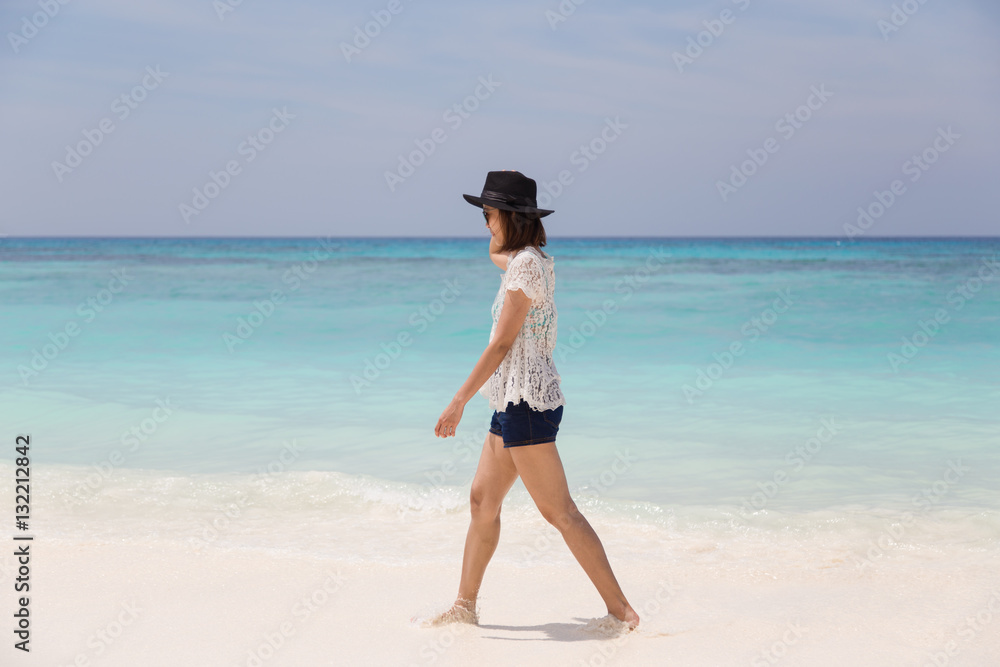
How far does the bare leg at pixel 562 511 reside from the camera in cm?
251

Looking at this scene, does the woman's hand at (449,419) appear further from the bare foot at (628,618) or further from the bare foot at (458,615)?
the bare foot at (628,618)

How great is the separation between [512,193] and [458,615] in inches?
58.0

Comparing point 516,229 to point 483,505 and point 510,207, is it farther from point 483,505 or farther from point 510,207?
point 483,505

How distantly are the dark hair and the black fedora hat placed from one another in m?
0.03

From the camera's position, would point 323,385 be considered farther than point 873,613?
Yes

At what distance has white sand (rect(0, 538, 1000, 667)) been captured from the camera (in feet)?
8.22

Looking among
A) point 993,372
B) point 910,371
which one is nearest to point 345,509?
point 910,371

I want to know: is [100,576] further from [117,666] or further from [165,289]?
[165,289]

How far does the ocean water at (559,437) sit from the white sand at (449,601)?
0.32 m

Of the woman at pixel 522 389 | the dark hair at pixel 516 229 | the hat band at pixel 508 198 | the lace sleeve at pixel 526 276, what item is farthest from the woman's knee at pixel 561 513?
the hat band at pixel 508 198

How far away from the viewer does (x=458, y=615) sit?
2.73 metres

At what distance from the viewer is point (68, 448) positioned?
18.9 ft

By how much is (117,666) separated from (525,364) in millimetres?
1575

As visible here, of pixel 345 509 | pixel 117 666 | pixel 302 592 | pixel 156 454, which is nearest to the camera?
pixel 117 666
